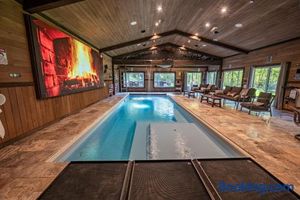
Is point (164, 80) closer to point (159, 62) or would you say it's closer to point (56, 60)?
point (159, 62)

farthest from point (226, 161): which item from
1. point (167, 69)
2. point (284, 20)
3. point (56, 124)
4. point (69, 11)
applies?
point (167, 69)

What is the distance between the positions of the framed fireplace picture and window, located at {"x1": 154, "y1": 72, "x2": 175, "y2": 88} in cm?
800

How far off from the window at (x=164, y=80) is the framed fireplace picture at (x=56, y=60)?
800 cm

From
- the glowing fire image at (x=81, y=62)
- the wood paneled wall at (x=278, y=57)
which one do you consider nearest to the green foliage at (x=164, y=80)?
the wood paneled wall at (x=278, y=57)

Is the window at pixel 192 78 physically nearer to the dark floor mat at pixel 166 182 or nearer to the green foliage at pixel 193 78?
the green foliage at pixel 193 78

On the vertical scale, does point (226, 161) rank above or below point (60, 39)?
below

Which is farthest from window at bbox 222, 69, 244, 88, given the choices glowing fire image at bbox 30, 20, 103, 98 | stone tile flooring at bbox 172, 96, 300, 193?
glowing fire image at bbox 30, 20, 103, 98

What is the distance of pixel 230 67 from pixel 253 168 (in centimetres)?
896

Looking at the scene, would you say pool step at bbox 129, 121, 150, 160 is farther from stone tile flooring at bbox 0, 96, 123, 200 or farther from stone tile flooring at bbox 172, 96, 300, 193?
stone tile flooring at bbox 172, 96, 300, 193

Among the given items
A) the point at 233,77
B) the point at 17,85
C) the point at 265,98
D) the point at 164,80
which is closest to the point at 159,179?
the point at 17,85

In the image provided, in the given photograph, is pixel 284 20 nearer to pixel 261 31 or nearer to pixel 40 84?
pixel 261 31

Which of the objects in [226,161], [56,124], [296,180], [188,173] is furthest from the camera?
[56,124]

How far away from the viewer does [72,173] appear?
5.82 ft

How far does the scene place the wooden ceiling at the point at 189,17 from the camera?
151 inches
